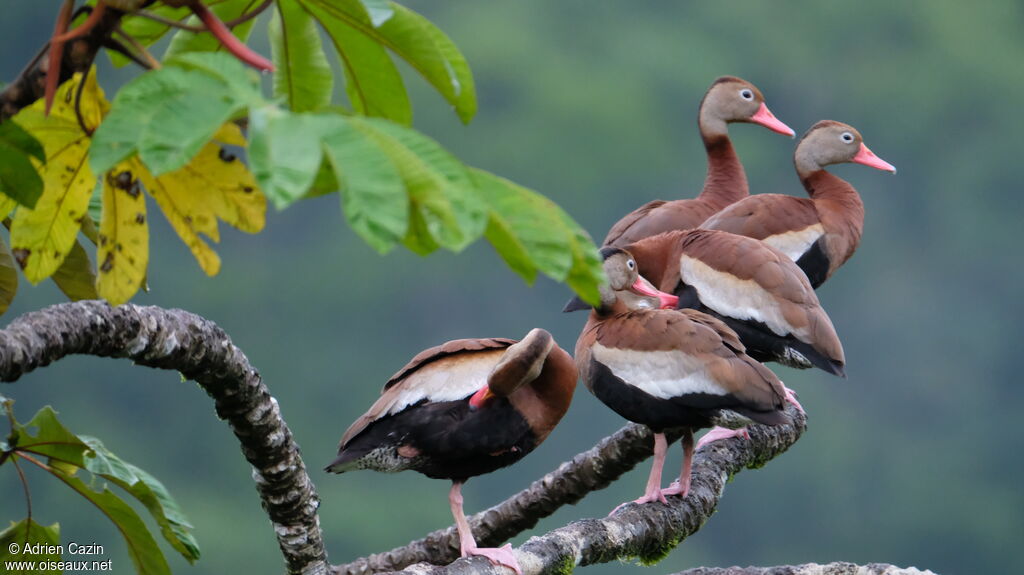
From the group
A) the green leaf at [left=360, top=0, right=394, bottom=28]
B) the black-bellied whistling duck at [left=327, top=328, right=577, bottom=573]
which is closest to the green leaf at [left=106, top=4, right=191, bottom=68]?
the green leaf at [left=360, top=0, right=394, bottom=28]

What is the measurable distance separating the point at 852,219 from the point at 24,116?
3366 millimetres

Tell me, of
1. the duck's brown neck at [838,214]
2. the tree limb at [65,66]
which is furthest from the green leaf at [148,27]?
the duck's brown neck at [838,214]

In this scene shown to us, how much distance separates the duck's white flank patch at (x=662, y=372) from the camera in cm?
303

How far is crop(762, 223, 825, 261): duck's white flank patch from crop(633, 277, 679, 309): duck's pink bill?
561 mm

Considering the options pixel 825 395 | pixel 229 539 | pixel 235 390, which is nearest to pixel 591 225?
pixel 825 395

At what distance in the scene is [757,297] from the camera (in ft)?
11.6

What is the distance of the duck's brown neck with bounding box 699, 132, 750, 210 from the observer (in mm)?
A: 4758

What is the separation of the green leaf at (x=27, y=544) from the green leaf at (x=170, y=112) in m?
1.05

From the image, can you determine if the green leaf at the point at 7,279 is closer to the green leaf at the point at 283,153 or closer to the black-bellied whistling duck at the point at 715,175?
the green leaf at the point at 283,153

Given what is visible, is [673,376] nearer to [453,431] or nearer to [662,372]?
[662,372]

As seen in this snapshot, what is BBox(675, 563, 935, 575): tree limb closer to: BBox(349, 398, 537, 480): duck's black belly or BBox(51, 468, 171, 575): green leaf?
BBox(349, 398, 537, 480): duck's black belly

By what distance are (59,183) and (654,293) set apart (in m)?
2.25

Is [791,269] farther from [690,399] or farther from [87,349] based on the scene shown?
[87,349]

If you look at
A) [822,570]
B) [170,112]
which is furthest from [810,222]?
[170,112]
